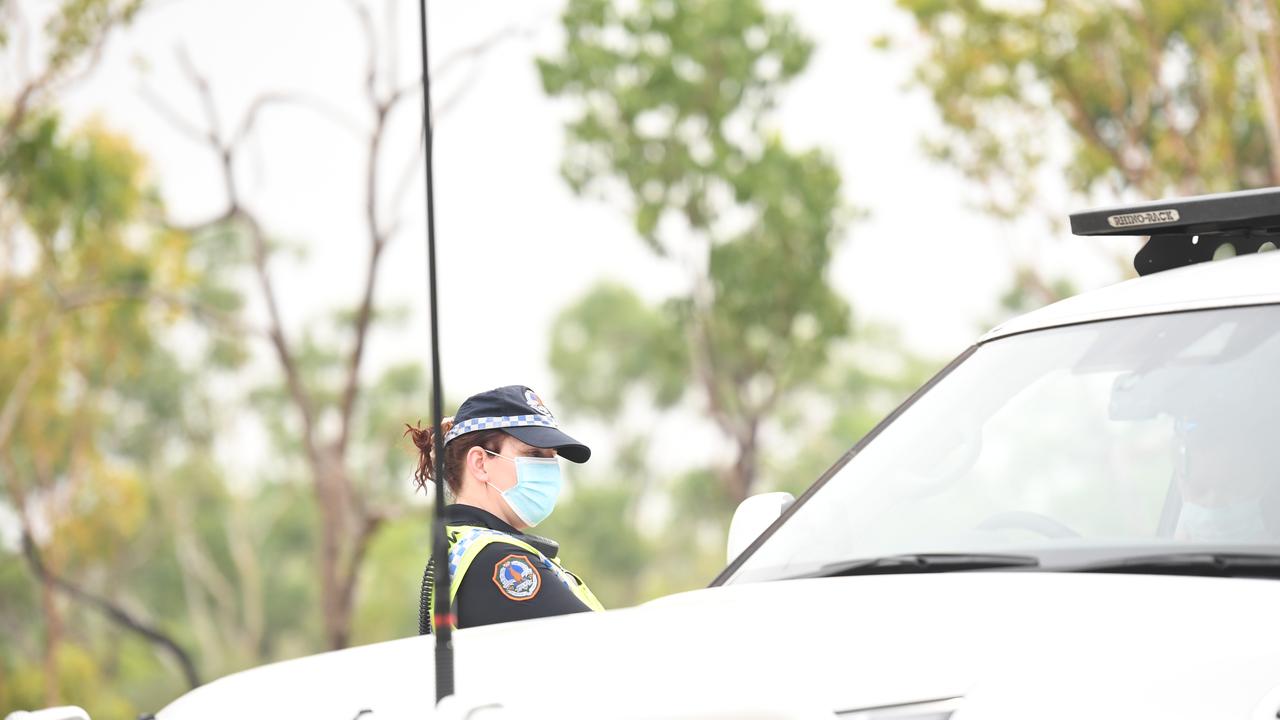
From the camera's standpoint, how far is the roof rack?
3619mm

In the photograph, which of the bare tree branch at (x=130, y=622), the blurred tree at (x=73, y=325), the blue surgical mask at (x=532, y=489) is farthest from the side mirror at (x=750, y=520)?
the blurred tree at (x=73, y=325)

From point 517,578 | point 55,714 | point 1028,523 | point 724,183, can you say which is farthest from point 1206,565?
point 724,183

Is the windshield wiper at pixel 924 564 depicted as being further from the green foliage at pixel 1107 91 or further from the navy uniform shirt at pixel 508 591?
the green foliage at pixel 1107 91

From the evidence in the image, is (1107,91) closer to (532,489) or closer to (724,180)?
(724,180)

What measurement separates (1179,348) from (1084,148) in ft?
77.2

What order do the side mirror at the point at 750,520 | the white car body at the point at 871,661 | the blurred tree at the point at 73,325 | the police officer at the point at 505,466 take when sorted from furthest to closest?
the blurred tree at the point at 73,325, the police officer at the point at 505,466, the side mirror at the point at 750,520, the white car body at the point at 871,661

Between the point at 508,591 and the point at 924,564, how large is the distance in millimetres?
990

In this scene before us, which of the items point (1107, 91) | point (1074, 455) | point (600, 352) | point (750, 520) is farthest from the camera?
point (600, 352)

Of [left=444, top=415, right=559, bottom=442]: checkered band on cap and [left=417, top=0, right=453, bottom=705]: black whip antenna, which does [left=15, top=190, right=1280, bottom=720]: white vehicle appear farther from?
[left=444, top=415, right=559, bottom=442]: checkered band on cap

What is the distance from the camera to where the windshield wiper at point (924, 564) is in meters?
2.58

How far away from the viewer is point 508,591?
3346 mm

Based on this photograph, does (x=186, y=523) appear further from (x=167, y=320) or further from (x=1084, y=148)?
(x=1084, y=148)

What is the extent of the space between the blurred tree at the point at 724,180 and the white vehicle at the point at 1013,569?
2132 cm

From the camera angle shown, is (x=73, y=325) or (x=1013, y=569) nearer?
(x=1013, y=569)
